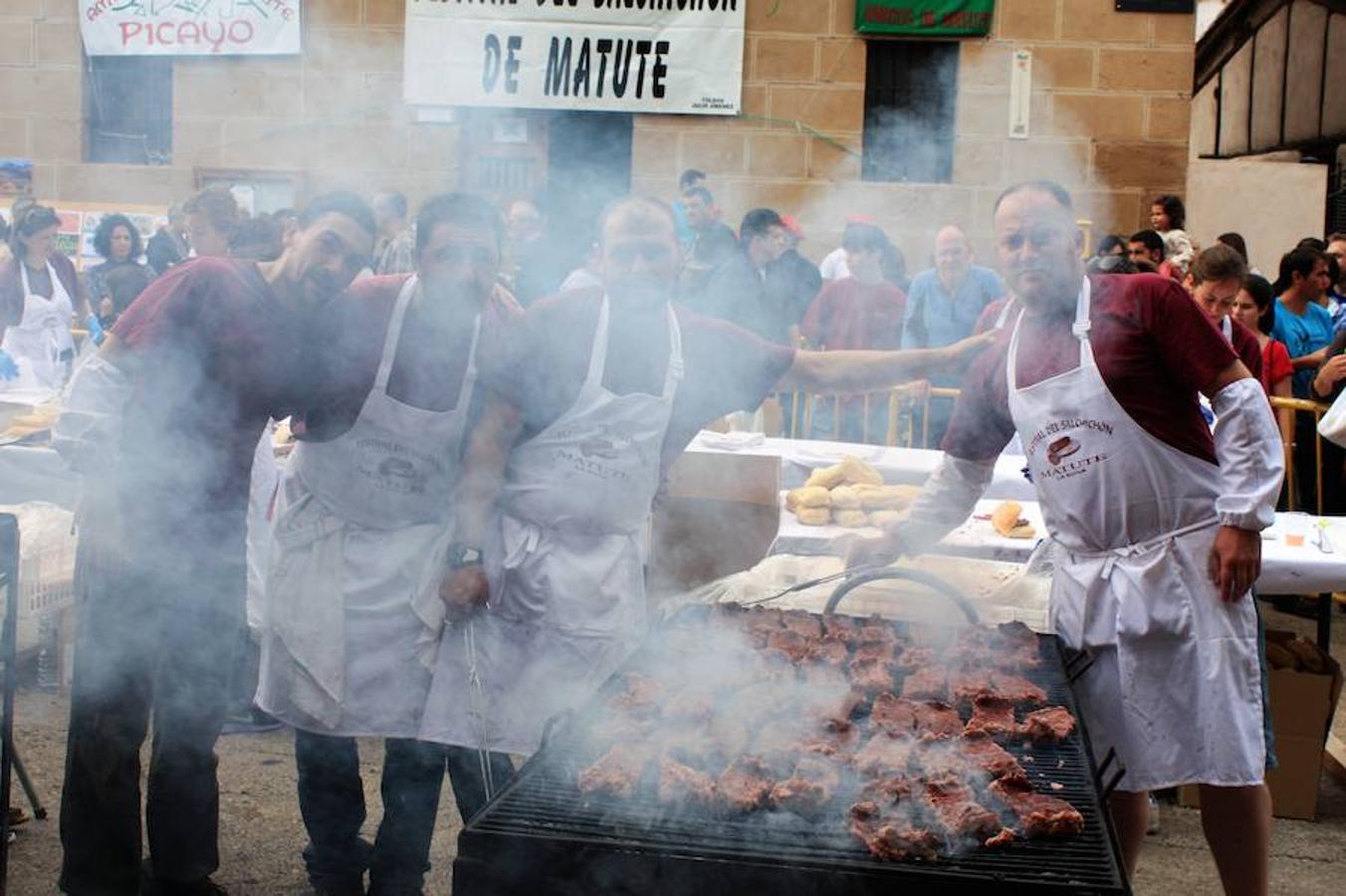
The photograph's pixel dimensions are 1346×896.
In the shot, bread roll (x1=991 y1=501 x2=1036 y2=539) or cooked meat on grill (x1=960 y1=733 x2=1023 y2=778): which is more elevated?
bread roll (x1=991 y1=501 x2=1036 y2=539)

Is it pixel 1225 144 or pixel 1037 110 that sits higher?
pixel 1225 144

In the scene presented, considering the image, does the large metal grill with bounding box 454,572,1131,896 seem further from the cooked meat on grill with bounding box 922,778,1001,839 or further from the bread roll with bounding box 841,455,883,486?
the bread roll with bounding box 841,455,883,486

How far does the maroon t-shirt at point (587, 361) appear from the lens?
332cm

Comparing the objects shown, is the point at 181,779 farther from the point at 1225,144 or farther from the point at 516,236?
the point at 1225,144

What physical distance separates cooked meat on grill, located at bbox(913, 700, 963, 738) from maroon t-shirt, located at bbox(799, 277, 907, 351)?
3.94 meters

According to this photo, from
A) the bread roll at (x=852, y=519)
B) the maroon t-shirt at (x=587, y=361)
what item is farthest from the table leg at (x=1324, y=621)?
the maroon t-shirt at (x=587, y=361)

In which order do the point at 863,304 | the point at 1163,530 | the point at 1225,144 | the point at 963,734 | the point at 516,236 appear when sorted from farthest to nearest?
the point at 1225,144 → the point at 863,304 → the point at 516,236 → the point at 1163,530 → the point at 963,734

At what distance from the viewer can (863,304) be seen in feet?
22.3

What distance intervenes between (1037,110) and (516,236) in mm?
5584

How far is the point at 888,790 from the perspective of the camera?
2.36 meters

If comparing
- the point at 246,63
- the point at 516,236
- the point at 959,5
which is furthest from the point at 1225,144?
the point at 246,63

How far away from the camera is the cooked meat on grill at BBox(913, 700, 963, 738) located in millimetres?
2656

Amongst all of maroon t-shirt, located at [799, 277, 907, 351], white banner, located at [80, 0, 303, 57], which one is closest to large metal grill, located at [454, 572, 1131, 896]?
white banner, located at [80, 0, 303, 57]

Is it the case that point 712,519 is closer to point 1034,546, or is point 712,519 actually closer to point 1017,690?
point 1034,546
